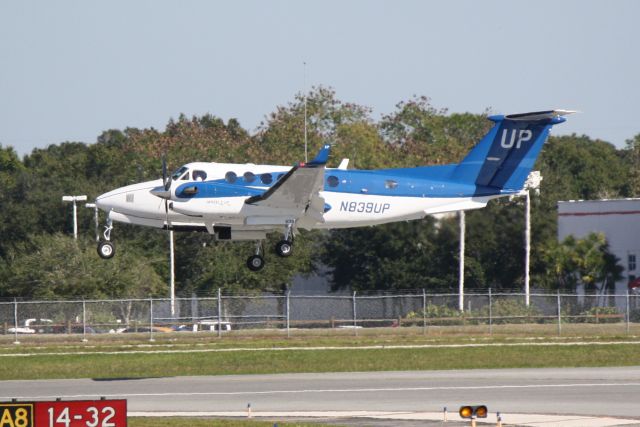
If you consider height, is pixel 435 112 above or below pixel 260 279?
above

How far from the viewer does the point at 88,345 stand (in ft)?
165

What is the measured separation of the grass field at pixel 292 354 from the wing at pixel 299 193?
651 centimetres

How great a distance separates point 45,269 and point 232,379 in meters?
28.0

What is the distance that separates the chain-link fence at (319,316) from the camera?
52469 millimetres

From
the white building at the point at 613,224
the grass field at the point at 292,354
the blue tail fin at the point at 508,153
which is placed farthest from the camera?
the white building at the point at 613,224

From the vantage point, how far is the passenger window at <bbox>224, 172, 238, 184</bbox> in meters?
37.8

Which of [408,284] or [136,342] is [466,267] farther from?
[136,342]

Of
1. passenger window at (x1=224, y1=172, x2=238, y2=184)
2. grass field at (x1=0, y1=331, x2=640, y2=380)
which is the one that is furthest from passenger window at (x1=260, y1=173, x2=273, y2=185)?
grass field at (x1=0, y1=331, x2=640, y2=380)

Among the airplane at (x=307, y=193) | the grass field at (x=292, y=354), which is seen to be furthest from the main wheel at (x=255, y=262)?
the grass field at (x=292, y=354)

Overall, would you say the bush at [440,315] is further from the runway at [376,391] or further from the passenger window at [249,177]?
the passenger window at [249,177]

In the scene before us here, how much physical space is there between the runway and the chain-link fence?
41.2ft

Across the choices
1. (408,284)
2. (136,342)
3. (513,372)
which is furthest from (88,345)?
(408,284)

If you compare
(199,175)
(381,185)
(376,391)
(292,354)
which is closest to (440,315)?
(292,354)

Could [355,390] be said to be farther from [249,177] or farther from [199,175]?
[199,175]
